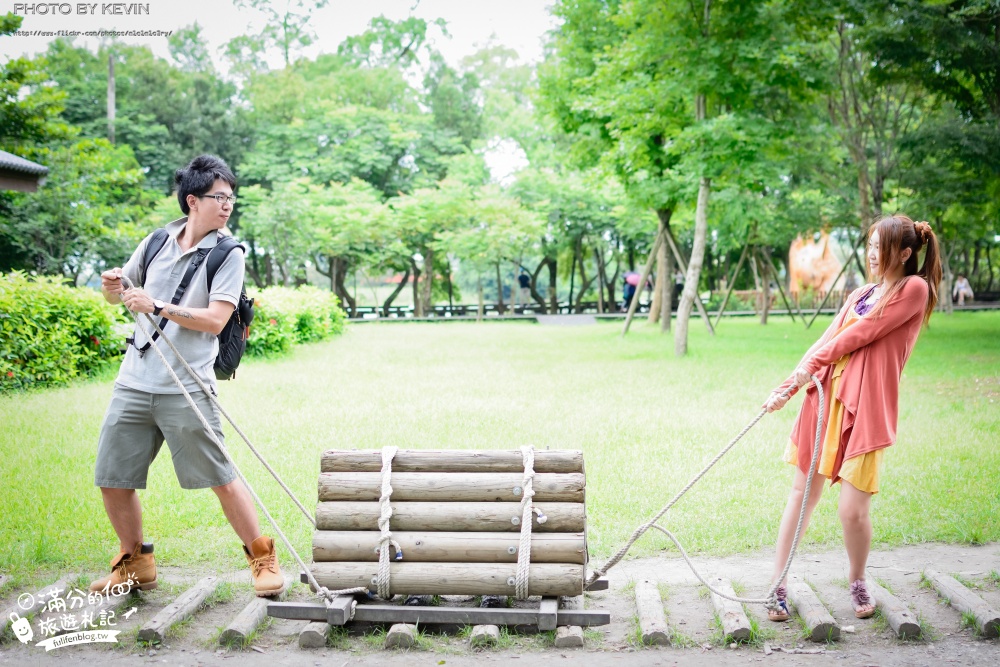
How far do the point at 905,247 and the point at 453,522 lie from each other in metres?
2.19

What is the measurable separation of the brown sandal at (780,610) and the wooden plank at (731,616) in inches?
4.9

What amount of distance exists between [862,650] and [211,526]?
358cm

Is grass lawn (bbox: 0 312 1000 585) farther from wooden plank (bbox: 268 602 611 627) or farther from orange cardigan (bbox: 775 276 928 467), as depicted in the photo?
orange cardigan (bbox: 775 276 928 467)

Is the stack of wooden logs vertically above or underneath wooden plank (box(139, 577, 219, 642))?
above

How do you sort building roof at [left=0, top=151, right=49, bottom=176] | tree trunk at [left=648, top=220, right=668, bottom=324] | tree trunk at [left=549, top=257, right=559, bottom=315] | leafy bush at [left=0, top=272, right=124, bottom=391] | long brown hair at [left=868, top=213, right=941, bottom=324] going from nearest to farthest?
long brown hair at [left=868, top=213, right=941, bottom=324] → leafy bush at [left=0, top=272, right=124, bottom=391] → building roof at [left=0, top=151, right=49, bottom=176] → tree trunk at [left=648, top=220, right=668, bottom=324] → tree trunk at [left=549, top=257, right=559, bottom=315]

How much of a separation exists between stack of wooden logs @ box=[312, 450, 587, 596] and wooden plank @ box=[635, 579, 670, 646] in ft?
0.97

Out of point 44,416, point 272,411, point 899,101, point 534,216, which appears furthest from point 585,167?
point 44,416

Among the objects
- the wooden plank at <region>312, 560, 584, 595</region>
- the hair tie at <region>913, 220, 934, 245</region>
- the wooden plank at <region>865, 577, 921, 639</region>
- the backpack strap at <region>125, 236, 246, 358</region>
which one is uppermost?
the hair tie at <region>913, 220, 934, 245</region>

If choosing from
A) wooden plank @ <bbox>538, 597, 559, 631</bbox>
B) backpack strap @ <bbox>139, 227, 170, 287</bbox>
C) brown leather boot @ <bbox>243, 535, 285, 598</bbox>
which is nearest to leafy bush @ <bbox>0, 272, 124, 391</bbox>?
backpack strap @ <bbox>139, 227, 170, 287</bbox>

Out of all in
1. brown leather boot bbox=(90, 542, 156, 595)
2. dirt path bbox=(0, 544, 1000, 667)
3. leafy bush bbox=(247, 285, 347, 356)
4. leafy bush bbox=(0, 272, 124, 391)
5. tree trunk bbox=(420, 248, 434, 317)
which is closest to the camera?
dirt path bbox=(0, 544, 1000, 667)

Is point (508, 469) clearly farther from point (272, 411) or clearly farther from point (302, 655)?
point (272, 411)

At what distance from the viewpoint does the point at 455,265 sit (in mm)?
43344

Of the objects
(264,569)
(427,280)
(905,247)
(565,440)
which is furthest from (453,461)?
(427,280)

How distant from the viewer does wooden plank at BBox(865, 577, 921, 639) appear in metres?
3.45
